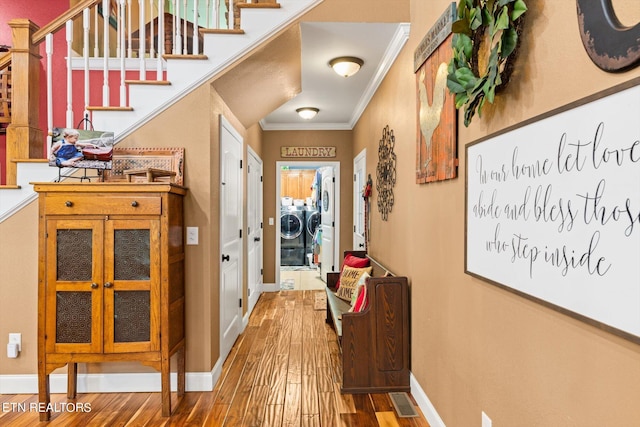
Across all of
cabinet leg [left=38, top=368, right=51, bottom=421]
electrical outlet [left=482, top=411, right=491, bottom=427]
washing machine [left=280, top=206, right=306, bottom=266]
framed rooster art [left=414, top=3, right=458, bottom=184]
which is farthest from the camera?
washing machine [left=280, top=206, right=306, bottom=266]

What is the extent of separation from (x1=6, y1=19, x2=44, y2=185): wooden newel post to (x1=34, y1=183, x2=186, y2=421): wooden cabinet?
1.90 ft

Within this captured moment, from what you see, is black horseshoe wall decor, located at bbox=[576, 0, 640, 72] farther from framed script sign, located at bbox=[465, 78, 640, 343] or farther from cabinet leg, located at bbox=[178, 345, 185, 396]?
cabinet leg, located at bbox=[178, 345, 185, 396]

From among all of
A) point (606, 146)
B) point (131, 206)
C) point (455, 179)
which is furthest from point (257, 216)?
point (606, 146)

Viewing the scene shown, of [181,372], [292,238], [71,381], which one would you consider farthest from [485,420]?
[292,238]

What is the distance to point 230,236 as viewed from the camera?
10.8 ft

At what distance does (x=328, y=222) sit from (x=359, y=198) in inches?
47.2

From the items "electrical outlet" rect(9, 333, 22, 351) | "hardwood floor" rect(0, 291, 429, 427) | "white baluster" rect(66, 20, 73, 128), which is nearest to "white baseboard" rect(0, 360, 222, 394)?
"hardwood floor" rect(0, 291, 429, 427)

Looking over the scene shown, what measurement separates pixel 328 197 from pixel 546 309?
5.10 metres

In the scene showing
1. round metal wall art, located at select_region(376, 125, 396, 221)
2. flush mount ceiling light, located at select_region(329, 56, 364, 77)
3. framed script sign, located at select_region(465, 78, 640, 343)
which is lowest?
framed script sign, located at select_region(465, 78, 640, 343)

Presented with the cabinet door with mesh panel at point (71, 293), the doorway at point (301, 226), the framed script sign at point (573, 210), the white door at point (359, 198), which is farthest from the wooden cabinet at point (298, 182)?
the framed script sign at point (573, 210)

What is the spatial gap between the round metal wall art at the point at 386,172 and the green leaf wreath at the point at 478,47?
147cm

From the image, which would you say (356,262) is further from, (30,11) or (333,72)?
(30,11)

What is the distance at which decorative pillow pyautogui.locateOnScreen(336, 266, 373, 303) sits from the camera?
3.44 metres

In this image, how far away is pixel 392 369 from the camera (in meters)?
2.52
